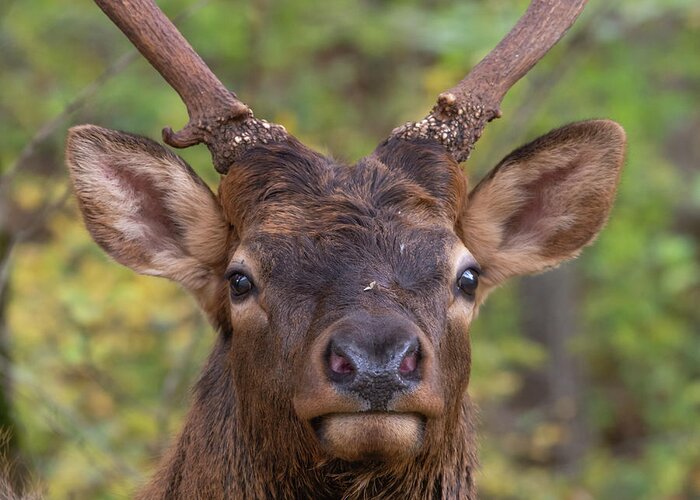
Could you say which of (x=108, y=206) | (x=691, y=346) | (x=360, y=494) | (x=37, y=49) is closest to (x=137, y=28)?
(x=108, y=206)

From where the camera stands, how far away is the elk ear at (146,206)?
5.55 meters

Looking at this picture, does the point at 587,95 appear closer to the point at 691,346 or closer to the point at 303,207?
the point at 691,346

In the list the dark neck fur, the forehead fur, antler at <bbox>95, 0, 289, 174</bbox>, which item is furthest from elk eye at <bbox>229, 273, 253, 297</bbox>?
antler at <bbox>95, 0, 289, 174</bbox>

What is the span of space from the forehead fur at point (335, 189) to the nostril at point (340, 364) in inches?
28.1

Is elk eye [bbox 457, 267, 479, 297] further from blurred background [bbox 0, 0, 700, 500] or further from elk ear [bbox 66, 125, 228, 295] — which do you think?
blurred background [bbox 0, 0, 700, 500]

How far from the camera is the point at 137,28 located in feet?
18.2

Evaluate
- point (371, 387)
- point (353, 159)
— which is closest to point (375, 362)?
point (371, 387)

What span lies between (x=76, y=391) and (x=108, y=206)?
3774 millimetres

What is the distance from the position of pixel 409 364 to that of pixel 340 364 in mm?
233

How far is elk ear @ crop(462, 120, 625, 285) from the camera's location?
18.7ft

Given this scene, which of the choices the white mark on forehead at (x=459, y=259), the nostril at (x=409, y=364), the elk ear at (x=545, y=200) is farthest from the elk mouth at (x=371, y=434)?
the elk ear at (x=545, y=200)

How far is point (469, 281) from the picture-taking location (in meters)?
5.12

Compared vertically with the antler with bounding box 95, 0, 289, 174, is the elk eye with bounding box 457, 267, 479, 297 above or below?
below

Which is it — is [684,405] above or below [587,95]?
below
